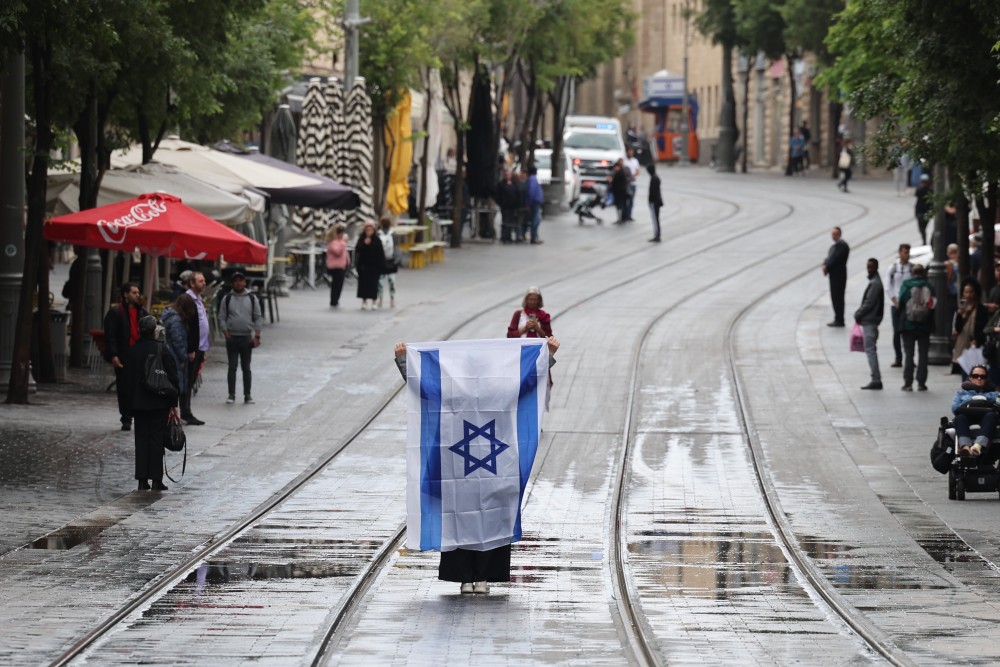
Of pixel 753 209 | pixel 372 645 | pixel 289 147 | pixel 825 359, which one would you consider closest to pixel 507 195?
pixel 289 147

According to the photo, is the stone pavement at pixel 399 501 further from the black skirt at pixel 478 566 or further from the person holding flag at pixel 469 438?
the person holding flag at pixel 469 438

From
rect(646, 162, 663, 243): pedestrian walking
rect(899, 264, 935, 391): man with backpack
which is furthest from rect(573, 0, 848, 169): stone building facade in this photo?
rect(899, 264, 935, 391): man with backpack

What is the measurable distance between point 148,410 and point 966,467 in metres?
7.24

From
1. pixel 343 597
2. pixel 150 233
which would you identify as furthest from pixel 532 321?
pixel 343 597

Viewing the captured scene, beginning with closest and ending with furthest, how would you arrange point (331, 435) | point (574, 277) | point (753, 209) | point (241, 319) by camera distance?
1. point (331, 435)
2. point (241, 319)
3. point (574, 277)
4. point (753, 209)

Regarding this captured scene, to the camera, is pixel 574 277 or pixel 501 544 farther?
pixel 574 277

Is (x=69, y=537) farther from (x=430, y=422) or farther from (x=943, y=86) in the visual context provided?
(x=943, y=86)

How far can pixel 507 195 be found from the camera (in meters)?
45.4

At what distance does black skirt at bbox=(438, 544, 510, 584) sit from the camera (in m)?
12.0

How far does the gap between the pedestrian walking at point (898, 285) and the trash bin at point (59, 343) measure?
1088cm

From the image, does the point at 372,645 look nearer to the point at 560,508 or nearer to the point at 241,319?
the point at 560,508

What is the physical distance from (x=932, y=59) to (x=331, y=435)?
7.73m

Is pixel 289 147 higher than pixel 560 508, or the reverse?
pixel 289 147

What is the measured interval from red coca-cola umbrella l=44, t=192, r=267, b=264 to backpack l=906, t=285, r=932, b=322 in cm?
837
